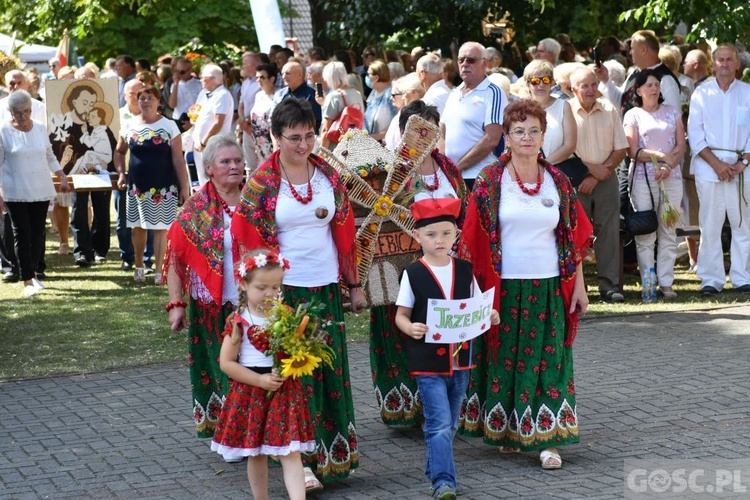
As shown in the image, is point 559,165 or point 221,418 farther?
point 559,165

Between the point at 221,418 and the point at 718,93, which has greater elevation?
the point at 718,93

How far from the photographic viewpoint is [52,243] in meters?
17.9

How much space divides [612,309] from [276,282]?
6.18 meters

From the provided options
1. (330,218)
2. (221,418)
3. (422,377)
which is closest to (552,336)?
→ (422,377)

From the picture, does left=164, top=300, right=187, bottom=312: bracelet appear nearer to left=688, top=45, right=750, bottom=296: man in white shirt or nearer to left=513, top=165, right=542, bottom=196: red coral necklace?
left=513, top=165, right=542, bottom=196: red coral necklace

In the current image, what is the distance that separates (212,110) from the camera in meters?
16.1

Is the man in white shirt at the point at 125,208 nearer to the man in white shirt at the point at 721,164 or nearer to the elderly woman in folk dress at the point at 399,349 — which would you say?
the man in white shirt at the point at 721,164

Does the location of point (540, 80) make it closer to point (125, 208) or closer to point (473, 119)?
point (473, 119)

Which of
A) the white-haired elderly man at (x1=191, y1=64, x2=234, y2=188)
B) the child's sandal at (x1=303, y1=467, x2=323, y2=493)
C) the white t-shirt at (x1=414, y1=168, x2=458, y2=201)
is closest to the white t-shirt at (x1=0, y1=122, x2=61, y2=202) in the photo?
the white-haired elderly man at (x1=191, y1=64, x2=234, y2=188)

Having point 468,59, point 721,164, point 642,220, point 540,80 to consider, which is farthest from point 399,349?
point 721,164

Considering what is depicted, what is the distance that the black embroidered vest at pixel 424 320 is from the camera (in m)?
6.32

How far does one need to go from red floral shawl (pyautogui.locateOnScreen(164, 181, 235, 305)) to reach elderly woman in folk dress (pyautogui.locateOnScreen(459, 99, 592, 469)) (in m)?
1.34

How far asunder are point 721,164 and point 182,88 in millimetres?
11254

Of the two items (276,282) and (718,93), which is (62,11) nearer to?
(718,93)
